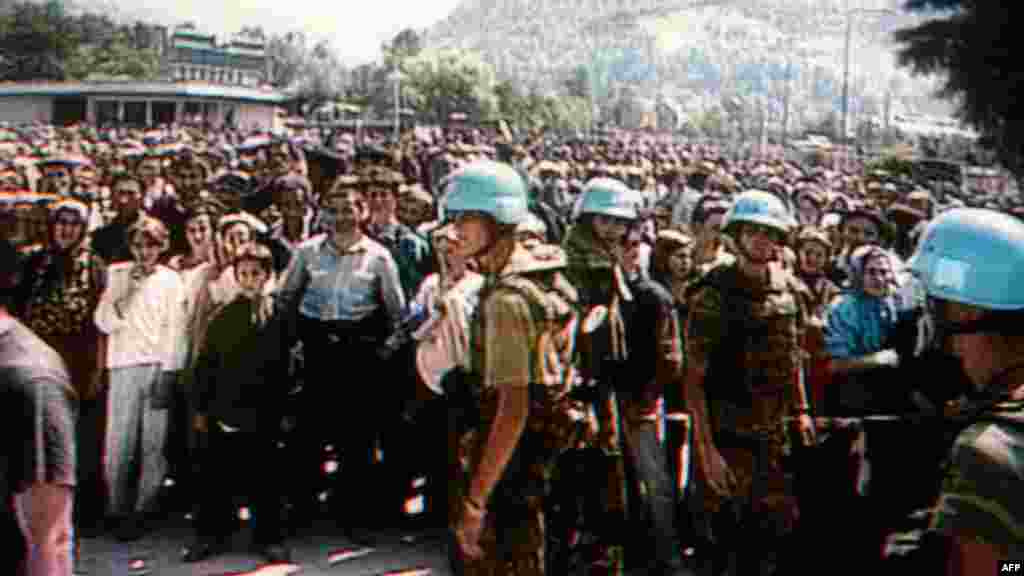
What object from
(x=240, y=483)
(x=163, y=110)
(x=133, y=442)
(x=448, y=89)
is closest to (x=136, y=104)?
(x=163, y=110)

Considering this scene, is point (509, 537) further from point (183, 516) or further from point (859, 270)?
point (183, 516)

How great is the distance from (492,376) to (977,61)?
16.1 meters

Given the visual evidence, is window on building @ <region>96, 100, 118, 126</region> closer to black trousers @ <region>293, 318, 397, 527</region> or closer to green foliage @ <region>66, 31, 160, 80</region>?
green foliage @ <region>66, 31, 160, 80</region>

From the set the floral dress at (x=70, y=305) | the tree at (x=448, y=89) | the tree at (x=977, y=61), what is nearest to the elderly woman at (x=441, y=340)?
the floral dress at (x=70, y=305)

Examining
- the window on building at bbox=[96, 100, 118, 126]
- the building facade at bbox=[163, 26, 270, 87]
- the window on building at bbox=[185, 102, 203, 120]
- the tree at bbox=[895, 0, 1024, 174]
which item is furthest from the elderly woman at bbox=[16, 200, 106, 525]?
the building facade at bbox=[163, 26, 270, 87]

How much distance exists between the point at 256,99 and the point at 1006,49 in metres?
37.2

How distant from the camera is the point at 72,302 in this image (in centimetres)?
519

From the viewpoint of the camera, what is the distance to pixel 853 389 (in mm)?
4488

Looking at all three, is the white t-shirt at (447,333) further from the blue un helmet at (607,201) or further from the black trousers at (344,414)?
the blue un helmet at (607,201)

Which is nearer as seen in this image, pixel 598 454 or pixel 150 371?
pixel 598 454

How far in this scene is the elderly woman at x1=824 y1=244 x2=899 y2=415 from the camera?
446 centimetres

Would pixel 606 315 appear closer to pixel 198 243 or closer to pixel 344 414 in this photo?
pixel 344 414

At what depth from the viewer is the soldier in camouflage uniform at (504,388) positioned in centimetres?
311

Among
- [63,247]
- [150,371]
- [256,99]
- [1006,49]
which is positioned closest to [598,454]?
[150,371]
